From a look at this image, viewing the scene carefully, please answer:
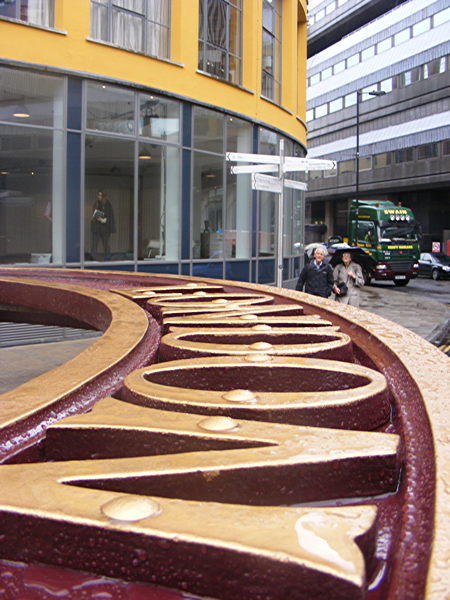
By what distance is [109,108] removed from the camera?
12742 millimetres

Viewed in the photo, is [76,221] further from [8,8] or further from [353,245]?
[353,245]

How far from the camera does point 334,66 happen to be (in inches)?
2156

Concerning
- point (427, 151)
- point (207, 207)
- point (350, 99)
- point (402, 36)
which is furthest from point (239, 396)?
point (350, 99)

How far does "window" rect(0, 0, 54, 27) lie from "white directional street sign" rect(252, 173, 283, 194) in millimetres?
5166

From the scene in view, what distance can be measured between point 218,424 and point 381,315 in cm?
1836

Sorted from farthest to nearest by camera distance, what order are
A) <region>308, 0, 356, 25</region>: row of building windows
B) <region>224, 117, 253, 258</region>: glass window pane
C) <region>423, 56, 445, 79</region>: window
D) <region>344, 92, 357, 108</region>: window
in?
1. <region>344, 92, 357, 108</region>: window
2. <region>308, 0, 356, 25</region>: row of building windows
3. <region>423, 56, 445, 79</region>: window
4. <region>224, 117, 253, 258</region>: glass window pane

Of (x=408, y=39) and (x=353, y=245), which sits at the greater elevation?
(x=408, y=39)

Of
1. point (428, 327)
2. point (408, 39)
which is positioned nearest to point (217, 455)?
point (428, 327)

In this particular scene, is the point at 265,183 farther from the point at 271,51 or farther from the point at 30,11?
the point at 271,51

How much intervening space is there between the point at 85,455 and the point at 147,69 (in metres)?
13.2

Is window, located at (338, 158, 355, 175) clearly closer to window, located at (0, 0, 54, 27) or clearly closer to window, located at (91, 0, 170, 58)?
window, located at (91, 0, 170, 58)

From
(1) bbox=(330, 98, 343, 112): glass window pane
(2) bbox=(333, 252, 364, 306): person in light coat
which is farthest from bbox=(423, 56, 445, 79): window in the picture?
(2) bbox=(333, 252, 364, 306): person in light coat

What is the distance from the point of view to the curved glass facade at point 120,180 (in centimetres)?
1186

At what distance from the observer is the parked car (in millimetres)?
35125
